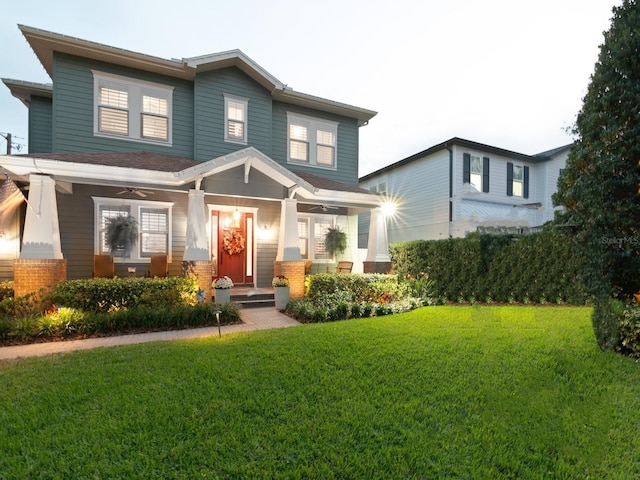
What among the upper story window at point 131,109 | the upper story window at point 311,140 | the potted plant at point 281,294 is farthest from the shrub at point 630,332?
the upper story window at point 131,109

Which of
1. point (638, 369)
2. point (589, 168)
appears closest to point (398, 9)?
point (589, 168)

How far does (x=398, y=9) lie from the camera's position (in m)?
9.69

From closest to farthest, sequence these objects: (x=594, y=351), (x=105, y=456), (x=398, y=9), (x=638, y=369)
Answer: (x=105, y=456) < (x=638, y=369) < (x=594, y=351) < (x=398, y=9)

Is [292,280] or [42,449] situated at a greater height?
[292,280]

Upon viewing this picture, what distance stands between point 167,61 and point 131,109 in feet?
6.03

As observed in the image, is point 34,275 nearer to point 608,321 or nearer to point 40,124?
point 40,124

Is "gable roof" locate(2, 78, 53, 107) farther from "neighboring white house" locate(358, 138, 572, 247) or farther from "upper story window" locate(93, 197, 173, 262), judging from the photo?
"neighboring white house" locate(358, 138, 572, 247)

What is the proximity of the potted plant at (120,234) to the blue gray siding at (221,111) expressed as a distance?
2983 mm

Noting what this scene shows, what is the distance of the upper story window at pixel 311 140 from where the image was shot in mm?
11531

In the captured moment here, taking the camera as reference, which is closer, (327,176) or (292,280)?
(292,280)

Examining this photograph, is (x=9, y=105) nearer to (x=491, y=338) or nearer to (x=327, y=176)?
(x=327, y=176)

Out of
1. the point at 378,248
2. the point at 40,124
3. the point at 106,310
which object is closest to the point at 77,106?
the point at 40,124

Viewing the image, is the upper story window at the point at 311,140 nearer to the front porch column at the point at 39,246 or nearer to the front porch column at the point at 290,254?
the front porch column at the point at 290,254

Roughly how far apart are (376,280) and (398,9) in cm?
870
